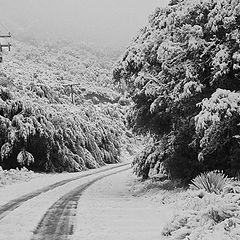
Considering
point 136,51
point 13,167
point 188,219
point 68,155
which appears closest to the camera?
point 188,219

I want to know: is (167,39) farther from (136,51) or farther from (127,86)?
(127,86)

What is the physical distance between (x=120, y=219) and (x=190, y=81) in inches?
200

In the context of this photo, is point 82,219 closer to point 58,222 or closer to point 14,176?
point 58,222

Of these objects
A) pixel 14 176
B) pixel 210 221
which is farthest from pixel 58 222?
pixel 14 176

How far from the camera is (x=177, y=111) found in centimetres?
1476

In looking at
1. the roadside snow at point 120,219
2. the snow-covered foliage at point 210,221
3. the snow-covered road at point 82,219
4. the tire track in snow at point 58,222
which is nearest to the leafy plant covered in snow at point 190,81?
the roadside snow at point 120,219

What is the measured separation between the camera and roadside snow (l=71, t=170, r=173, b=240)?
8797 mm

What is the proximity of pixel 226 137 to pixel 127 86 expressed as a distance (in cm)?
604

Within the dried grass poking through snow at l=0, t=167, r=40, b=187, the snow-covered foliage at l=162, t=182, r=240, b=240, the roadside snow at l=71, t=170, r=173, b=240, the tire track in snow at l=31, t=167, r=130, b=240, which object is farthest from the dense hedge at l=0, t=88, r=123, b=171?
the snow-covered foliage at l=162, t=182, r=240, b=240

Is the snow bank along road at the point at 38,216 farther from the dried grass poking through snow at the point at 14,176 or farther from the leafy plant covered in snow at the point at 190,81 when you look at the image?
the dried grass poking through snow at the point at 14,176

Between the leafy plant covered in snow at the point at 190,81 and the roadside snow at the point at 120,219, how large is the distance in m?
2.35

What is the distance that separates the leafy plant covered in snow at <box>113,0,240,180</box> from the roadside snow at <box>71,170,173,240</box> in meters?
2.35

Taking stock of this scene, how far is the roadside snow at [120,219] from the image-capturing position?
28.9 ft

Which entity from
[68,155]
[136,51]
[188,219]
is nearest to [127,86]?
[136,51]
